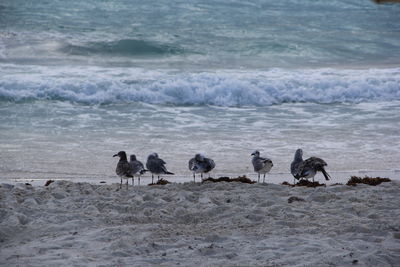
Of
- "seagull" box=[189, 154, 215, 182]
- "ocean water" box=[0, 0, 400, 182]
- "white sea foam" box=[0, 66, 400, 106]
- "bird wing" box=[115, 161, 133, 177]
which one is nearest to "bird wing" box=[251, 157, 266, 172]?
"seagull" box=[189, 154, 215, 182]

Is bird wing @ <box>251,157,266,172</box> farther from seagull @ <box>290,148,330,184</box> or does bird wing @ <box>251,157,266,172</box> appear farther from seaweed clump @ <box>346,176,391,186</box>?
seaweed clump @ <box>346,176,391,186</box>

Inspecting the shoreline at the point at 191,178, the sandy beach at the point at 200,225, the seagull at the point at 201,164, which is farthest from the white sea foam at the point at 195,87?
the sandy beach at the point at 200,225

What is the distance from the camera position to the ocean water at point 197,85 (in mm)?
12820

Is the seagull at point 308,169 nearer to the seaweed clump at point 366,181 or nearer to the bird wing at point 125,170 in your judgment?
the seaweed clump at point 366,181

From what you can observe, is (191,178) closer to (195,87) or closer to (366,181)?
(366,181)

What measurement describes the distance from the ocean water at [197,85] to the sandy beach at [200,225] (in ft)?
6.17

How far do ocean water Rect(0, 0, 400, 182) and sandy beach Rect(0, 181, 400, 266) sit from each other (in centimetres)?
188

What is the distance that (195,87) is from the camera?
20406mm

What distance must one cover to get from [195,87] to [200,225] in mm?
12966

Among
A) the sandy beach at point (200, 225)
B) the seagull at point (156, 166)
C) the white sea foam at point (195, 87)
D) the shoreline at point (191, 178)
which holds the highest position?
the white sea foam at point (195, 87)

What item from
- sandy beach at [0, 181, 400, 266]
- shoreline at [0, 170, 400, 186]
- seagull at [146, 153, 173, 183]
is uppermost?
seagull at [146, 153, 173, 183]

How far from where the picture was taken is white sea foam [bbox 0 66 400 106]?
1936cm

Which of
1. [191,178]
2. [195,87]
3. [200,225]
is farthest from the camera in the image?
[195,87]

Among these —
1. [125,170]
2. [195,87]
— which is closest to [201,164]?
[125,170]
